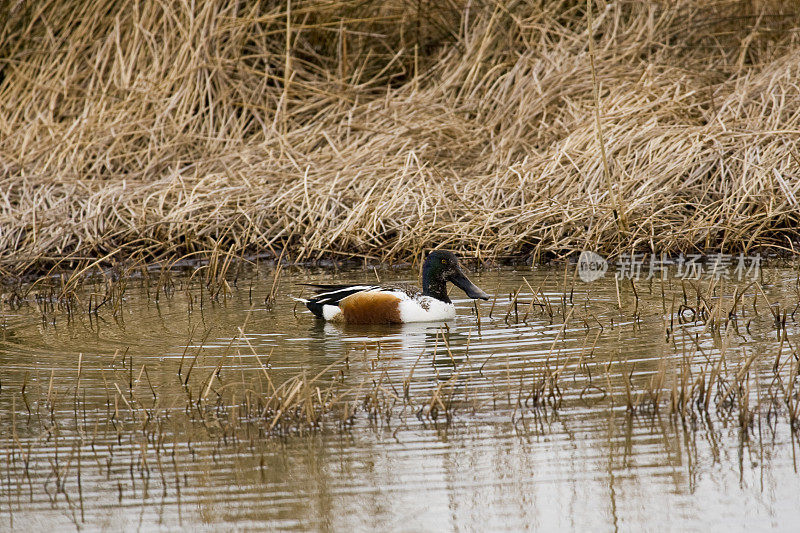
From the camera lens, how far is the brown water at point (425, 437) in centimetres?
367

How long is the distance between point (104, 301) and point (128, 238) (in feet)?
6.99

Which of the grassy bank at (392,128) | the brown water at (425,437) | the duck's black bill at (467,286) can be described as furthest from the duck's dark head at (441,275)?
the grassy bank at (392,128)

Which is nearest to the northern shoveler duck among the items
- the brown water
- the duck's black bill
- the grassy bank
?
the duck's black bill

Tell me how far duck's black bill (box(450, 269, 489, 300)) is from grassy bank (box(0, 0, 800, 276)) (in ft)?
4.83

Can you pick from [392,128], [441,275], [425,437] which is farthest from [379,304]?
[392,128]

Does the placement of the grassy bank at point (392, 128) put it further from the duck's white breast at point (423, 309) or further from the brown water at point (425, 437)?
the brown water at point (425, 437)

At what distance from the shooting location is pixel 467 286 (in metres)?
7.21

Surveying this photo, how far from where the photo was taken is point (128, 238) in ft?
31.7

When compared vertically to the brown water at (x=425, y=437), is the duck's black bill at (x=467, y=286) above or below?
above

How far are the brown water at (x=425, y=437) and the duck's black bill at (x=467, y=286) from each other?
542 mm

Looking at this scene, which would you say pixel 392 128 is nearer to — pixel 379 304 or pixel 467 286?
pixel 467 286

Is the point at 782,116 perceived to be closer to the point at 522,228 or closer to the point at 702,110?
the point at 702,110

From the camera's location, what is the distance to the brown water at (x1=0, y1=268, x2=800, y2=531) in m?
3.67

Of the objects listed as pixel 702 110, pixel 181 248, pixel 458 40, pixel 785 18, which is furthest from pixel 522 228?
pixel 785 18
